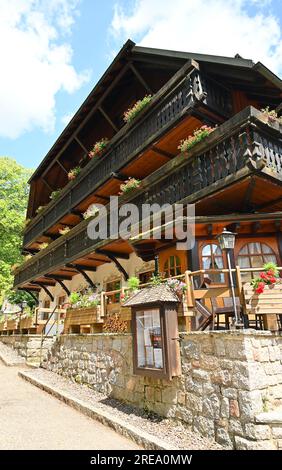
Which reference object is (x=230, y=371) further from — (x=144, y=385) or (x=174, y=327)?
(x=144, y=385)

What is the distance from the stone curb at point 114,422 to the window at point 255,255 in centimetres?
468

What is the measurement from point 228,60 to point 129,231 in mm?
5838

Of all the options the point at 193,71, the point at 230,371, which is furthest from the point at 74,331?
the point at 193,71

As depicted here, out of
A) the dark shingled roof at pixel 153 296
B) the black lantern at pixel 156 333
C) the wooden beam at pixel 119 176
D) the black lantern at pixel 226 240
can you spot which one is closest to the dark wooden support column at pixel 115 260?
the wooden beam at pixel 119 176

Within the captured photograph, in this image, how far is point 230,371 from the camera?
4820 millimetres

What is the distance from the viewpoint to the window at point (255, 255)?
27.3 feet

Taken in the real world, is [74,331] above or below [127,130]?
below

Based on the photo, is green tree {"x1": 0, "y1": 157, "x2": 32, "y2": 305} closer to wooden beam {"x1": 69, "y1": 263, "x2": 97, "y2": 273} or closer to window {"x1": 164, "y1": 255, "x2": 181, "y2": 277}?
wooden beam {"x1": 69, "y1": 263, "x2": 97, "y2": 273}

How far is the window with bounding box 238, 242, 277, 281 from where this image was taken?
8.31 metres

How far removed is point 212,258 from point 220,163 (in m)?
2.46

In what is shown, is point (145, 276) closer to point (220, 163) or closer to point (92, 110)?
point (220, 163)

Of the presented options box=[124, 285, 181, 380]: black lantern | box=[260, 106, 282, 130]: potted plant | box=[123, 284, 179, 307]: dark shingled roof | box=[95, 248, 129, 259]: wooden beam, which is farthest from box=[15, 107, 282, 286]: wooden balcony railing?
box=[124, 285, 181, 380]: black lantern

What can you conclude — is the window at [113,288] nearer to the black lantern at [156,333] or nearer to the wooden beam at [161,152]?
the wooden beam at [161,152]

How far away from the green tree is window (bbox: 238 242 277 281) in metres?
22.3
